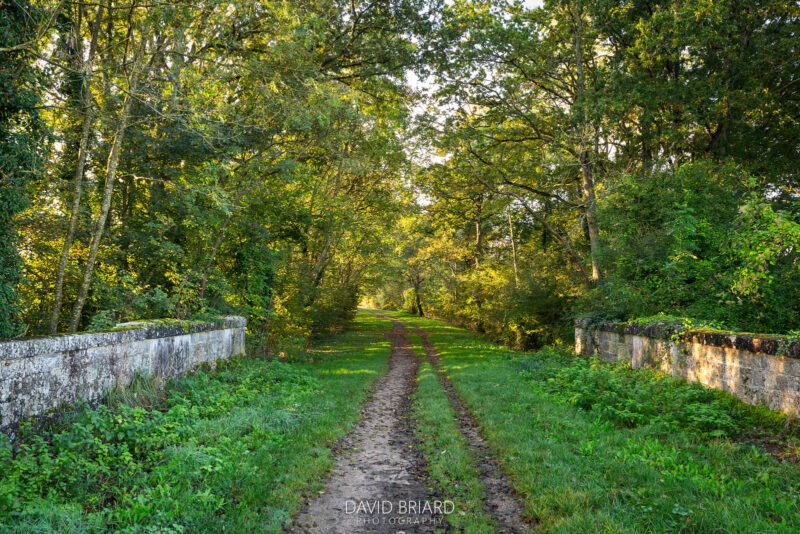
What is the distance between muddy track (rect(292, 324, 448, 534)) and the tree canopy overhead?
5013 mm

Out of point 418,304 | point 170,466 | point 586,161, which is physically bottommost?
point 418,304

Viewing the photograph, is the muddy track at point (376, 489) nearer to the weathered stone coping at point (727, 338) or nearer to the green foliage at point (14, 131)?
the weathered stone coping at point (727, 338)

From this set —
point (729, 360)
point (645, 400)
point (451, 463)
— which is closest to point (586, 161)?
point (729, 360)

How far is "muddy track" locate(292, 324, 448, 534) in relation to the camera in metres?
4.00

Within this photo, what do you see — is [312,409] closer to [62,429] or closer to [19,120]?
[62,429]

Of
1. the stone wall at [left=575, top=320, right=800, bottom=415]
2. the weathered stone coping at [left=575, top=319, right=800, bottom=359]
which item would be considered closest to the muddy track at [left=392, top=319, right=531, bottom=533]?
the stone wall at [left=575, top=320, right=800, bottom=415]

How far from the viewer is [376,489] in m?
4.79

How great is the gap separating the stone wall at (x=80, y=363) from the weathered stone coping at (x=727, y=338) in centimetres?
906

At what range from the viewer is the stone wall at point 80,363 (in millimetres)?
4414

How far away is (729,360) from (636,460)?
117 inches

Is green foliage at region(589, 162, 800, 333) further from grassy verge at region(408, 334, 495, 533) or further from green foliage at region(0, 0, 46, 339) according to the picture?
green foliage at region(0, 0, 46, 339)

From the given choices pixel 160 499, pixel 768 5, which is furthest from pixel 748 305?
pixel 768 5

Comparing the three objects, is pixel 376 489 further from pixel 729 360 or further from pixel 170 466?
pixel 729 360

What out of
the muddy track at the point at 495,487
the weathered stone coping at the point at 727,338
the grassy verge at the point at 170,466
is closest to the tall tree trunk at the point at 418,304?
the weathered stone coping at the point at 727,338
